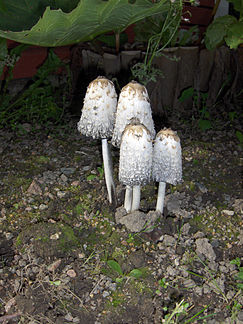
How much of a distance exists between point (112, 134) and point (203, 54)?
1.67 metres

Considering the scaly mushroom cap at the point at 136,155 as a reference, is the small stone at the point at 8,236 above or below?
below

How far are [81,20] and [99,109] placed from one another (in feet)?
1.97

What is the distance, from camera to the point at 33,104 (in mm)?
3121

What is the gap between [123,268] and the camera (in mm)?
1758

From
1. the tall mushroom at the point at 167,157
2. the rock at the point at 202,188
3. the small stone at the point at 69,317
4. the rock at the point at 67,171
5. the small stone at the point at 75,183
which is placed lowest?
the small stone at the point at 69,317

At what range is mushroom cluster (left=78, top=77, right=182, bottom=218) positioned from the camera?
1543mm

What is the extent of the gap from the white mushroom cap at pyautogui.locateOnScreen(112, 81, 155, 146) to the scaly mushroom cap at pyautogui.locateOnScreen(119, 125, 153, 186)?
0.07 meters

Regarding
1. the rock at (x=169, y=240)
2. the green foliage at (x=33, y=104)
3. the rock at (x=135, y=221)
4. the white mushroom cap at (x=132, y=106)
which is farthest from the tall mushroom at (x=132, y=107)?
the green foliage at (x=33, y=104)

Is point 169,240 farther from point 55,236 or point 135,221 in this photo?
point 55,236

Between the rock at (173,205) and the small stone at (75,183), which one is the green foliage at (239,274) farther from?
the small stone at (75,183)

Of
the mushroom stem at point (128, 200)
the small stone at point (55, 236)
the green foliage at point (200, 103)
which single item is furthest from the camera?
the green foliage at point (200, 103)

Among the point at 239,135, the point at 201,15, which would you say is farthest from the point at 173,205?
the point at 201,15

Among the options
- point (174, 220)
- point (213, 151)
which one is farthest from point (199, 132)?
point (174, 220)

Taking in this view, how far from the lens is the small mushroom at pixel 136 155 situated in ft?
4.99
